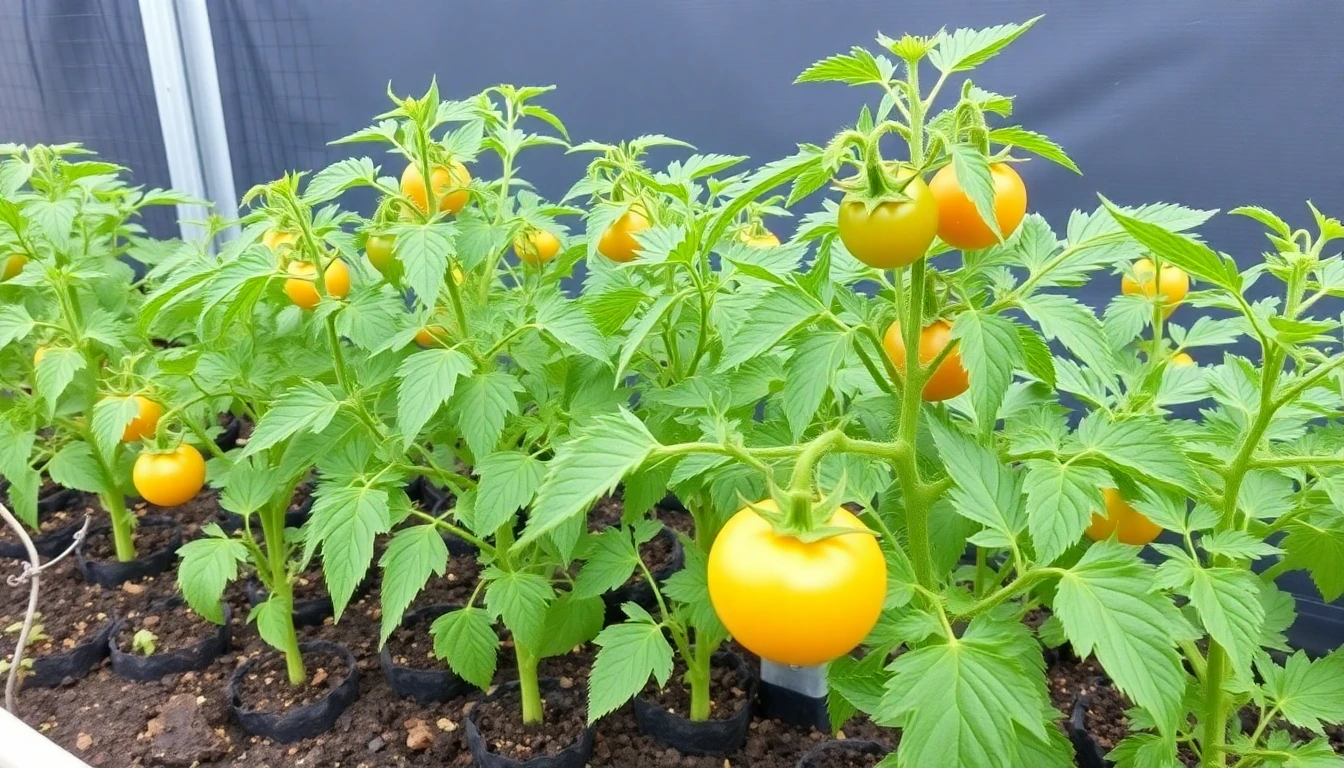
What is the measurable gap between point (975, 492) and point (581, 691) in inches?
38.2

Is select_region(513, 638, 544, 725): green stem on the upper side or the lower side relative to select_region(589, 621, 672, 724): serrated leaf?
lower

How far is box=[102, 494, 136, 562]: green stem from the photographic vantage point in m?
1.90

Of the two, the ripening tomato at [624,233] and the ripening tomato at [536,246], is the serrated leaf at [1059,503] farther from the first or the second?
the ripening tomato at [536,246]

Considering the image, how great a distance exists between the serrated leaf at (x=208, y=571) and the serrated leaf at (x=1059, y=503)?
4.09 feet

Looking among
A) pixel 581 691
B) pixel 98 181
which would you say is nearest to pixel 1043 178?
pixel 581 691

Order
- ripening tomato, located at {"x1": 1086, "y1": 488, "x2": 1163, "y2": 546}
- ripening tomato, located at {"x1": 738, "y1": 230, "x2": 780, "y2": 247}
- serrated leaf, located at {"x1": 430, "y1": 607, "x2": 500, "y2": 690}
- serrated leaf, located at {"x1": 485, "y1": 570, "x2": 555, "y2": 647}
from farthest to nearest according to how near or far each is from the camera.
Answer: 1. ripening tomato, located at {"x1": 738, "y1": 230, "x2": 780, "y2": 247}
2. serrated leaf, located at {"x1": 430, "y1": 607, "x2": 500, "y2": 690}
3. serrated leaf, located at {"x1": 485, "y1": 570, "x2": 555, "y2": 647}
4. ripening tomato, located at {"x1": 1086, "y1": 488, "x2": 1163, "y2": 546}

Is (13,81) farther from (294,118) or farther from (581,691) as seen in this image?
(581,691)

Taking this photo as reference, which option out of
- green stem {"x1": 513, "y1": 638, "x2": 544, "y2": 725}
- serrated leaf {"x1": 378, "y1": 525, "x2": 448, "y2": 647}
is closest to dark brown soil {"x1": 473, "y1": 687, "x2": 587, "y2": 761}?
green stem {"x1": 513, "y1": 638, "x2": 544, "y2": 725}

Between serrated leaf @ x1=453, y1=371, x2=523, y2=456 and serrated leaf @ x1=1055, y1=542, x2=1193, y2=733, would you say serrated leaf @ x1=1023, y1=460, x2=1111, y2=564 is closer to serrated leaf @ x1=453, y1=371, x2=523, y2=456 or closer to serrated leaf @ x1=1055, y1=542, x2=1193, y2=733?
serrated leaf @ x1=1055, y1=542, x2=1193, y2=733

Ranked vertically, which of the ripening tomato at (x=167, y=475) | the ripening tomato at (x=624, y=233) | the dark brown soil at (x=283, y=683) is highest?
the ripening tomato at (x=624, y=233)

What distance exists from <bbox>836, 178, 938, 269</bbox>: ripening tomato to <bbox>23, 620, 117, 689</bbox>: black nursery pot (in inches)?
71.9

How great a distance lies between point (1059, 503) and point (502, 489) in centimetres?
66

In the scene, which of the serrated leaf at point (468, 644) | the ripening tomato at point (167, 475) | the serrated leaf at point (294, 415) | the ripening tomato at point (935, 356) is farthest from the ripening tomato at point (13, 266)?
the ripening tomato at point (935, 356)

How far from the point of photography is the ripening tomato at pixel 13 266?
176cm
